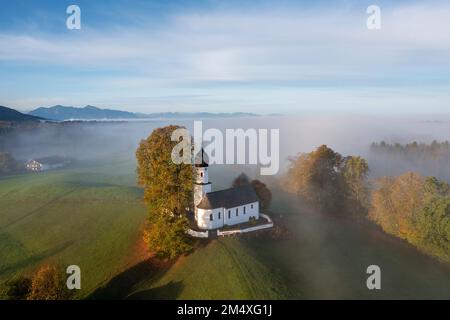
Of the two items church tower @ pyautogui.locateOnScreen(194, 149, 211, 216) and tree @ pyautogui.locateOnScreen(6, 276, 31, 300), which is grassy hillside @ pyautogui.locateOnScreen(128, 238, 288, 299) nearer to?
church tower @ pyautogui.locateOnScreen(194, 149, 211, 216)

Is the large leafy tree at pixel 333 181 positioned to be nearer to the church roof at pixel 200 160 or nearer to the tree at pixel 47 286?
the church roof at pixel 200 160

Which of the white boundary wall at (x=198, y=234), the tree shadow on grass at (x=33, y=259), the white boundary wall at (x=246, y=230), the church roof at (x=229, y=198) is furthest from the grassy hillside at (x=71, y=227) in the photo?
the white boundary wall at (x=246, y=230)

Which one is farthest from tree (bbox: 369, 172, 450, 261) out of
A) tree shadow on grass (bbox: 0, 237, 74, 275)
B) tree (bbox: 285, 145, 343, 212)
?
tree shadow on grass (bbox: 0, 237, 74, 275)

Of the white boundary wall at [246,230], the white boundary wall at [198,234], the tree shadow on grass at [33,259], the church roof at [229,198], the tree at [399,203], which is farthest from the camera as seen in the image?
the tree at [399,203]

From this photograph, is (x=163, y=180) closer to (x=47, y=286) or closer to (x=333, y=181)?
(x=47, y=286)

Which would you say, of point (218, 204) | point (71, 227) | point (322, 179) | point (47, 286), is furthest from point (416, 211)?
point (71, 227)

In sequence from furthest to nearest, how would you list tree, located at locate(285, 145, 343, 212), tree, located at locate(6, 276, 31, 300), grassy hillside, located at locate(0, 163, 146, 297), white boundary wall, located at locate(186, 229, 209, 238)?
tree, located at locate(285, 145, 343, 212) < white boundary wall, located at locate(186, 229, 209, 238) < grassy hillside, located at locate(0, 163, 146, 297) < tree, located at locate(6, 276, 31, 300)

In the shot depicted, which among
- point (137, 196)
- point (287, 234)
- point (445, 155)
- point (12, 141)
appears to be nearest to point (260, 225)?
point (287, 234)

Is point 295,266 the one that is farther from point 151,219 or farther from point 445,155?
point 445,155
